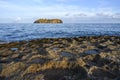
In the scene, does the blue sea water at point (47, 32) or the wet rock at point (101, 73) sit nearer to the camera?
the wet rock at point (101, 73)

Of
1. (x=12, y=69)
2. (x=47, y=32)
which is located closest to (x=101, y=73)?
(x=12, y=69)

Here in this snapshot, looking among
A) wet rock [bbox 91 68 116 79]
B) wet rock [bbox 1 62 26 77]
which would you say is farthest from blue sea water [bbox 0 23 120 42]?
wet rock [bbox 91 68 116 79]

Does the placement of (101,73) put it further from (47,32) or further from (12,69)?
(47,32)

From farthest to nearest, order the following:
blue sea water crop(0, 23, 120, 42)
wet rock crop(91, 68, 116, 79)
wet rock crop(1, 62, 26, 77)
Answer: blue sea water crop(0, 23, 120, 42), wet rock crop(1, 62, 26, 77), wet rock crop(91, 68, 116, 79)

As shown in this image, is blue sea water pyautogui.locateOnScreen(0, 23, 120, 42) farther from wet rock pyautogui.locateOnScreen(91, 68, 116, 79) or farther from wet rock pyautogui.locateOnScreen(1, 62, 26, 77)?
wet rock pyautogui.locateOnScreen(91, 68, 116, 79)

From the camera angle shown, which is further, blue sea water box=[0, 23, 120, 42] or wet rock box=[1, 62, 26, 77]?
blue sea water box=[0, 23, 120, 42]

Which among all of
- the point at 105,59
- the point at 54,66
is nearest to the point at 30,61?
the point at 54,66

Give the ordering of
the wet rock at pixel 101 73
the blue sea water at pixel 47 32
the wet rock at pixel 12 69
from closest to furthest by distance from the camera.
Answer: the wet rock at pixel 101 73 < the wet rock at pixel 12 69 < the blue sea water at pixel 47 32

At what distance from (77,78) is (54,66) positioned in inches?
55.3

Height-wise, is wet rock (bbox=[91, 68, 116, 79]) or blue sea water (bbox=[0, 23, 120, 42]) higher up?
wet rock (bbox=[91, 68, 116, 79])

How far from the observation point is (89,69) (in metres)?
6.61

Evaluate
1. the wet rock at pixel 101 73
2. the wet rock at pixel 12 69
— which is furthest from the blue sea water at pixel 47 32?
the wet rock at pixel 101 73

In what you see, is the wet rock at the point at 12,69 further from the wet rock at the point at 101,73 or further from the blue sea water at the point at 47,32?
the blue sea water at the point at 47,32

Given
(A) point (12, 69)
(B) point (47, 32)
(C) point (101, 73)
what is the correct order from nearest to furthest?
(C) point (101, 73), (A) point (12, 69), (B) point (47, 32)
